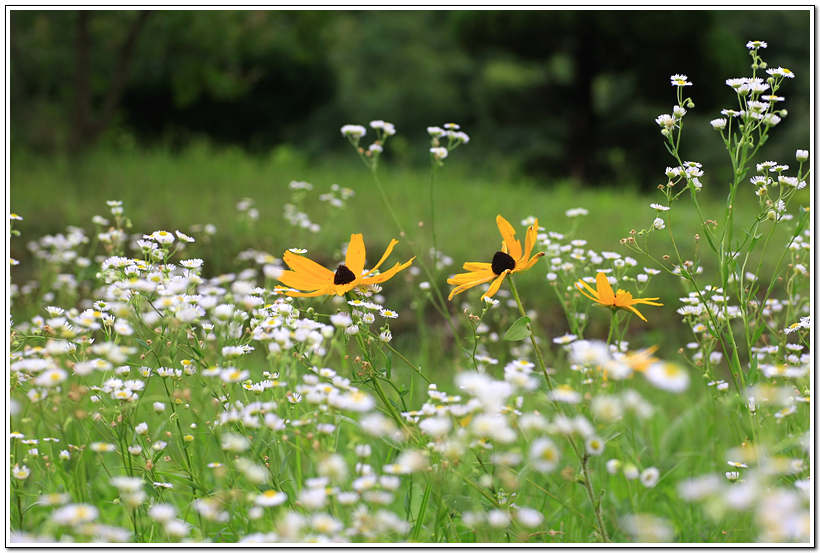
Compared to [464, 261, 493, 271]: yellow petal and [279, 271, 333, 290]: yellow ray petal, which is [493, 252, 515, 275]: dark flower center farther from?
[279, 271, 333, 290]: yellow ray petal

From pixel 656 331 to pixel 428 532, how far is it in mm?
2594

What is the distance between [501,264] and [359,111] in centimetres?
969

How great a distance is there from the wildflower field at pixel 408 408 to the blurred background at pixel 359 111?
5.35ft

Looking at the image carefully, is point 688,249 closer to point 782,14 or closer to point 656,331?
point 656,331

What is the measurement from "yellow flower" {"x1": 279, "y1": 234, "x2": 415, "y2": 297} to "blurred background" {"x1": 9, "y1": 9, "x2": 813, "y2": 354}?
2175 millimetres

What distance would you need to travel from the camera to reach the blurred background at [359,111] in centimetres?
452

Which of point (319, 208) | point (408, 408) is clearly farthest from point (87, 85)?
point (408, 408)

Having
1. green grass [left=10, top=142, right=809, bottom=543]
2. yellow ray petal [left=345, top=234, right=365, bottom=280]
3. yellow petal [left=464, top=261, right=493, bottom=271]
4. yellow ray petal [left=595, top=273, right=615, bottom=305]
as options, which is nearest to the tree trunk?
green grass [left=10, top=142, right=809, bottom=543]

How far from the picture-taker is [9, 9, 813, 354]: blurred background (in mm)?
4523

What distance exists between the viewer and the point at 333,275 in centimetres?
119

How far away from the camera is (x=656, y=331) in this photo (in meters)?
3.48

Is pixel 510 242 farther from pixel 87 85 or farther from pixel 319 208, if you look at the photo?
pixel 87 85

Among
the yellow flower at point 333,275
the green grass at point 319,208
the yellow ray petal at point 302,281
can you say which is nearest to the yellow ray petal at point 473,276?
the yellow flower at point 333,275
